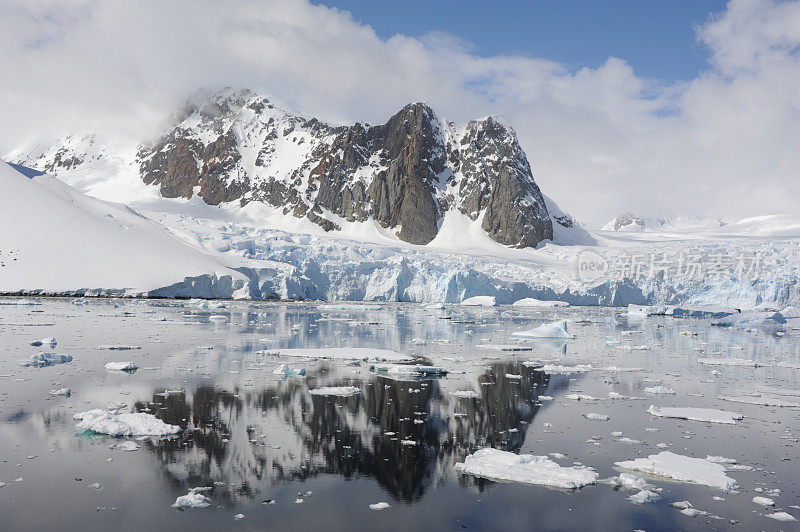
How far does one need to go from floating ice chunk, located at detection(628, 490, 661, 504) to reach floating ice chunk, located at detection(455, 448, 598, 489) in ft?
1.82

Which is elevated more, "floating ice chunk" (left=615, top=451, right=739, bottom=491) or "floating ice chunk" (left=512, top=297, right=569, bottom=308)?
"floating ice chunk" (left=512, top=297, right=569, bottom=308)

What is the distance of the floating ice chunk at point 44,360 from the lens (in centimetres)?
1435

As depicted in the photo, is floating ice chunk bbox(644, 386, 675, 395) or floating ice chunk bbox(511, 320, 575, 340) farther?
floating ice chunk bbox(511, 320, 575, 340)

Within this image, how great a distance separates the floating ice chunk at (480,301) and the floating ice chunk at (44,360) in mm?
40811

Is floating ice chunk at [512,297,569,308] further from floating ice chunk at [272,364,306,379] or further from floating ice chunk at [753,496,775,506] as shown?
floating ice chunk at [753,496,775,506]

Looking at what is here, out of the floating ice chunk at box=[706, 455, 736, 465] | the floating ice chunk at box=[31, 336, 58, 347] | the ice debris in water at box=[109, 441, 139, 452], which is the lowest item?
the floating ice chunk at box=[706, 455, 736, 465]

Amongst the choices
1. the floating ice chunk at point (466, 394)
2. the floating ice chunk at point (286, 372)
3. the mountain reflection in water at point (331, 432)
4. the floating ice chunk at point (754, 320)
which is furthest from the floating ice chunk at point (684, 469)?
the floating ice chunk at point (754, 320)

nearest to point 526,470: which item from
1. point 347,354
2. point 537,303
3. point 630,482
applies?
point 630,482

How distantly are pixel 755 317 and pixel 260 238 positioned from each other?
49599 millimetres

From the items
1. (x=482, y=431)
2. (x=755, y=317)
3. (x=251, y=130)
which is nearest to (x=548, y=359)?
(x=482, y=431)

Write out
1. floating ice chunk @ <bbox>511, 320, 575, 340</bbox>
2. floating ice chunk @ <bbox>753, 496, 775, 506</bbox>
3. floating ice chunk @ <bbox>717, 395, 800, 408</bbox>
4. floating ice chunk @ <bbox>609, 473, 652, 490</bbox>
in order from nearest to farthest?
1. floating ice chunk @ <bbox>753, 496, 775, 506</bbox>
2. floating ice chunk @ <bbox>609, 473, 652, 490</bbox>
3. floating ice chunk @ <bbox>717, 395, 800, 408</bbox>
4. floating ice chunk @ <bbox>511, 320, 575, 340</bbox>

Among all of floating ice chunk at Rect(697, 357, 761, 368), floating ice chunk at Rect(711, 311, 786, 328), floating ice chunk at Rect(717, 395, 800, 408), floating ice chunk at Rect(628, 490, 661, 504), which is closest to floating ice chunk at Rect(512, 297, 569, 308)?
floating ice chunk at Rect(711, 311, 786, 328)

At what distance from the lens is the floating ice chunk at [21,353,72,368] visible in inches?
565

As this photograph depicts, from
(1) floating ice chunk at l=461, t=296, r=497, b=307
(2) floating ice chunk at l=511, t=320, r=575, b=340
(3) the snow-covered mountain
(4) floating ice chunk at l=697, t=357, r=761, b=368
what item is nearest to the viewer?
(4) floating ice chunk at l=697, t=357, r=761, b=368
